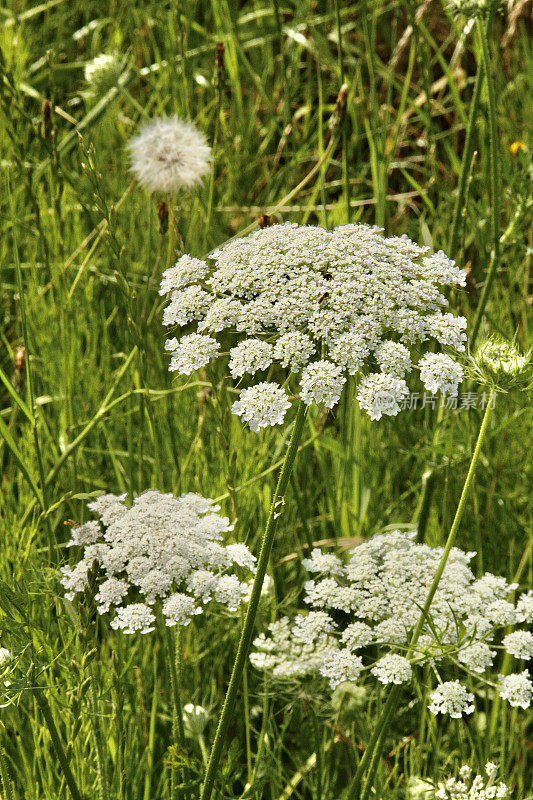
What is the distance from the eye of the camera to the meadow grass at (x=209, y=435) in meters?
1.82

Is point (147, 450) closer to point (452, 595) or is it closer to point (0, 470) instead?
point (0, 470)

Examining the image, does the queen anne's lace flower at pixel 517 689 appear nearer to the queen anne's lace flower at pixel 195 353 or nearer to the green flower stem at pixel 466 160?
the queen anne's lace flower at pixel 195 353

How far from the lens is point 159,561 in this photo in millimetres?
1544

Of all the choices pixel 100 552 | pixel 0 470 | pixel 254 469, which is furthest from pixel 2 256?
pixel 100 552

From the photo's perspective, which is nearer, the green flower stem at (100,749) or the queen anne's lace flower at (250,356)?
the queen anne's lace flower at (250,356)

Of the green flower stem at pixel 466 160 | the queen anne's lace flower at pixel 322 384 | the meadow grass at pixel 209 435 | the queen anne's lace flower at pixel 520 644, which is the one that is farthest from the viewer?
the green flower stem at pixel 466 160

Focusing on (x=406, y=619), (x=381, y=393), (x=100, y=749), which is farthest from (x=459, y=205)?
(x=100, y=749)

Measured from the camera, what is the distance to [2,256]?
3078 millimetres

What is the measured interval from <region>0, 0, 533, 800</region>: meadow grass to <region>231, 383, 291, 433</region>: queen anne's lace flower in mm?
115

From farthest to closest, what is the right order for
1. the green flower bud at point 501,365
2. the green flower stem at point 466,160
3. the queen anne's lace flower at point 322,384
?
the green flower stem at point 466,160, the green flower bud at point 501,365, the queen anne's lace flower at point 322,384

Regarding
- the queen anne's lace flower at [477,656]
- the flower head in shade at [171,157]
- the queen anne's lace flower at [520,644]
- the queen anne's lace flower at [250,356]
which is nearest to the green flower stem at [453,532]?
the queen anne's lace flower at [477,656]

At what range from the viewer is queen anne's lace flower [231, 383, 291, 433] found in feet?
4.43

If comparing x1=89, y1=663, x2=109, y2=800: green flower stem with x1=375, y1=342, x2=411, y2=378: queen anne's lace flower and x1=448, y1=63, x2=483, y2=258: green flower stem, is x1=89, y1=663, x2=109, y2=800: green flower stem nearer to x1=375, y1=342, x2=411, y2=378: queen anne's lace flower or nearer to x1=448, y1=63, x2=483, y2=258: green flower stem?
x1=375, y1=342, x2=411, y2=378: queen anne's lace flower

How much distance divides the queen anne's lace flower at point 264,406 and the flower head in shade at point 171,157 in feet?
3.90
